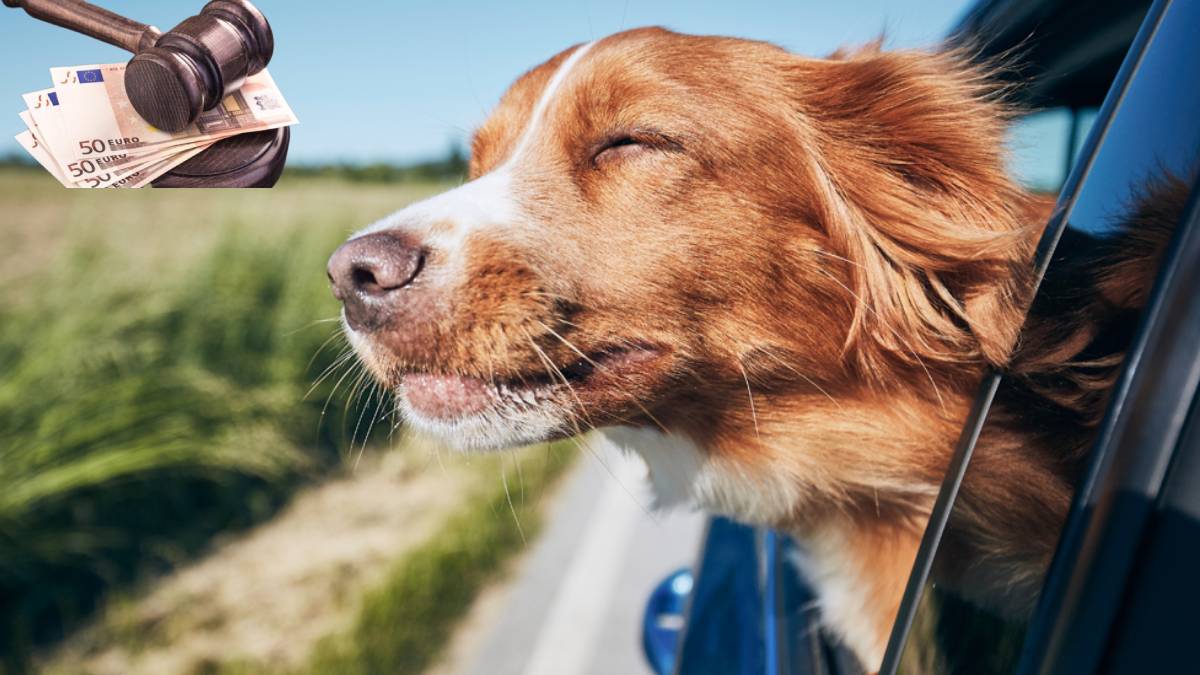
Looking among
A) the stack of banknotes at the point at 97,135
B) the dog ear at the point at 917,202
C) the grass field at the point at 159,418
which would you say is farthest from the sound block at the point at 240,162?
the grass field at the point at 159,418

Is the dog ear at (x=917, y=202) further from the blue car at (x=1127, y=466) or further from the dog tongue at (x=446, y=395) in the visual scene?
the dog tongue at (x=446, y=395)

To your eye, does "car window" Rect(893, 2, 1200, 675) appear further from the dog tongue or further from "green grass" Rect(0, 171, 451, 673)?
"green grass" Rect(0, 171, 451, 673)

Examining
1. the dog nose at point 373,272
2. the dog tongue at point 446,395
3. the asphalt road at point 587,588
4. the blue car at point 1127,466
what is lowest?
the asphalt road at point 587,588

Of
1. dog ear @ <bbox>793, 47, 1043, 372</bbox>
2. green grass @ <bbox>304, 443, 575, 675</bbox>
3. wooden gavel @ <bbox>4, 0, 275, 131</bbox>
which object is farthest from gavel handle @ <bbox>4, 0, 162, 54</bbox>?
Result: green grass @ <bbox>304, 443, 575, 675</bbox>

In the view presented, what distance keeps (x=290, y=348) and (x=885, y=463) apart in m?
6.27

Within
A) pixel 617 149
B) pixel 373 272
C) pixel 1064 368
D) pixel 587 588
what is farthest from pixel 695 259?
pixel 587 588

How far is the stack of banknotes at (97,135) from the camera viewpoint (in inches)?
32.8

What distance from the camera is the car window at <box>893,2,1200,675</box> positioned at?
32.3 inches

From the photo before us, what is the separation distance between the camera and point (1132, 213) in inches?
33.9

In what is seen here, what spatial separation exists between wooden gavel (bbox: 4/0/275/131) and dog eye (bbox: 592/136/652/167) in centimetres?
84

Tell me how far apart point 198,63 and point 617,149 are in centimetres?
95

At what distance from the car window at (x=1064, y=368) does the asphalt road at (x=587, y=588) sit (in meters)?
2.34

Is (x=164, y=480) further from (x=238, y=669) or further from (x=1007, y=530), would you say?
(x=1007, y=530)

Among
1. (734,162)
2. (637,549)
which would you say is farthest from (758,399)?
(637,549)
